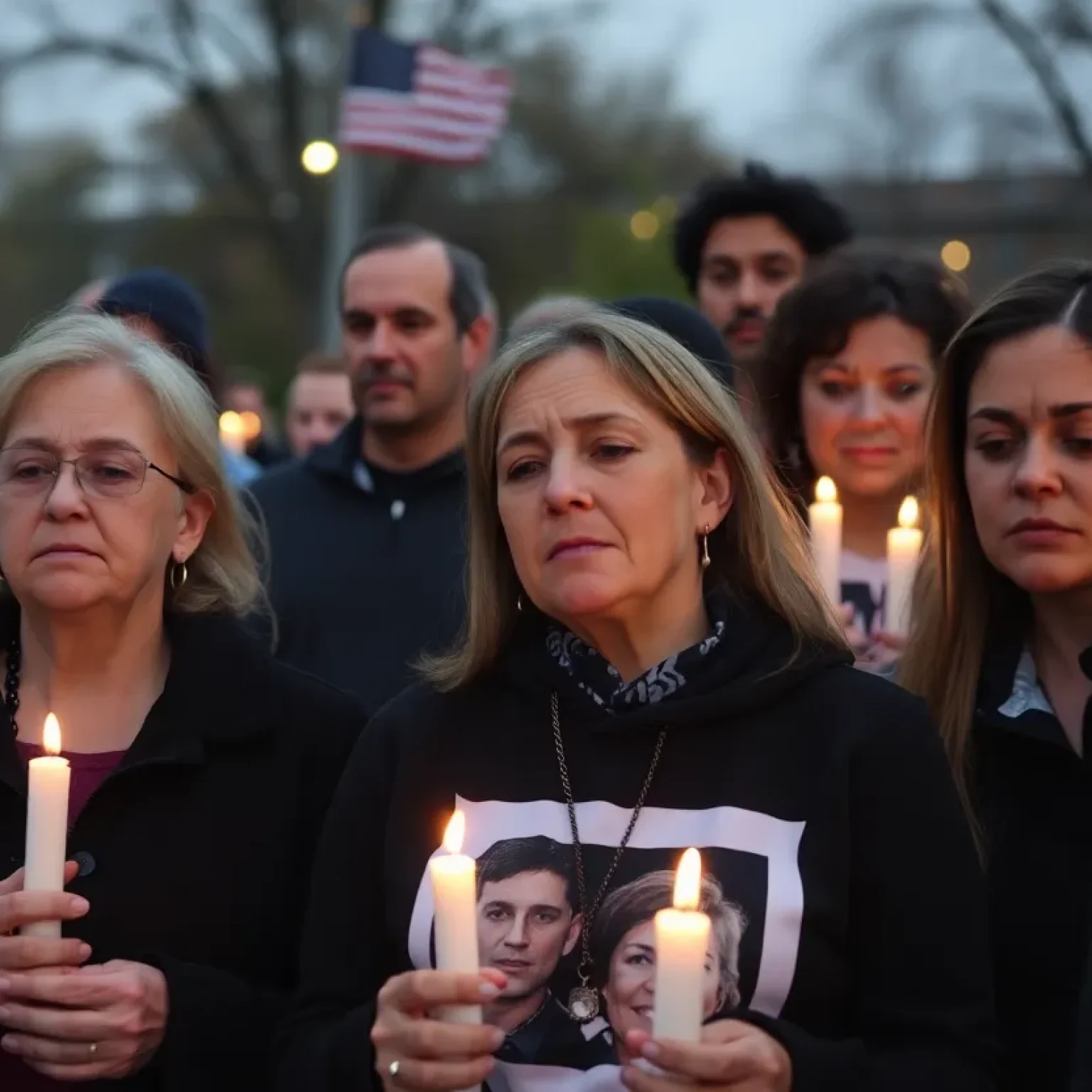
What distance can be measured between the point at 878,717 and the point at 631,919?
1.58ft

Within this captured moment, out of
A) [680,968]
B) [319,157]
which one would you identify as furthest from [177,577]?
[319,157]

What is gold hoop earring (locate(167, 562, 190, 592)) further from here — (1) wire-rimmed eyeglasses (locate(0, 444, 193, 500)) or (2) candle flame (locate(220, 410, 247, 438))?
(2) candle flame (locate(220, 410, 247, 438))

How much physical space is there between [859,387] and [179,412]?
170cm

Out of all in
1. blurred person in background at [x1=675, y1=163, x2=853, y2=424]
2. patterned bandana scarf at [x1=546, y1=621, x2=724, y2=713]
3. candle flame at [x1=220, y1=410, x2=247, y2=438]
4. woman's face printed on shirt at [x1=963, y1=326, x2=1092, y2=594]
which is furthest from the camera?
candle flame at [x1=220, y1=410, x2=247, y2=438]

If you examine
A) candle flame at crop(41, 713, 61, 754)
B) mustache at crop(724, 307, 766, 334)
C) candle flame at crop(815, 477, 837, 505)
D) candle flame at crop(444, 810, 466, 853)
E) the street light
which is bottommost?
candle flame at crop(444, 810, 466, 853)

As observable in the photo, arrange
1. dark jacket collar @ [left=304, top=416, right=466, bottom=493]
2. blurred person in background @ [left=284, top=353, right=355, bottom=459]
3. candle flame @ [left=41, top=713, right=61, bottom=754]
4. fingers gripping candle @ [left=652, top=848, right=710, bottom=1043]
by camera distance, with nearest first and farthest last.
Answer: fingers gripping candle @ [left=652, top=848, right=710, bottom=1043] < candle flame @ [left=41, top=713, right=61, bottom=754] < dark jacket collar @ [left=304, top=416, right=466, bottom=493] < blurred person in background @ [left=284, top=353, right=355, bottom=459]

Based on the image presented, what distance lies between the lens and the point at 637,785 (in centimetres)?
286

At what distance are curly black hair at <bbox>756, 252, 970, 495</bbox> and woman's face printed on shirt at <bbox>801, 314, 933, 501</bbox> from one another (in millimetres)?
26

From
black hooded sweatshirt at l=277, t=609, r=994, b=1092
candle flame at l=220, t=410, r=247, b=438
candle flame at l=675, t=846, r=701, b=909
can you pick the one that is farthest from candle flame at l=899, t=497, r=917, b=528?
candle flame at l=220, t=410, r=247, b=438

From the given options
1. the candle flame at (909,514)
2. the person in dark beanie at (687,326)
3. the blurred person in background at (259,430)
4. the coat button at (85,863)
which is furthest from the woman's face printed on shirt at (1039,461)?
the blurred person in background at (259,430)

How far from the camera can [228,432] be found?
862 cm

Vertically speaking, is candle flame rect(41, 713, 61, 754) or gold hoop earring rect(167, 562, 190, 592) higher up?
gold hoop earring rect(167, 562, 190, 592)

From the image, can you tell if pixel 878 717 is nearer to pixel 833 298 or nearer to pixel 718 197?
pixel 833 298

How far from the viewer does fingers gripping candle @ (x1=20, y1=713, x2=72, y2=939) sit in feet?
8.70
